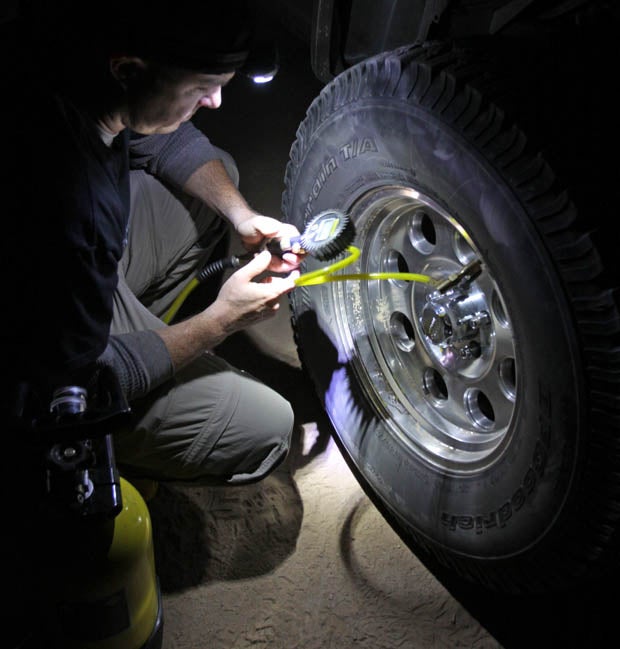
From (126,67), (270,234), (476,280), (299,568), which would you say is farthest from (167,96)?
(299,568)

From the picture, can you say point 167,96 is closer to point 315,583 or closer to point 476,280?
point 476,280

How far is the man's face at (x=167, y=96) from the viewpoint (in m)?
1.33

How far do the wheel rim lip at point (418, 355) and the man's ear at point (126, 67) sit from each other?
0.59 m

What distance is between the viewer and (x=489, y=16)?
1.58 m

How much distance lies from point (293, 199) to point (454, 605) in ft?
3.61

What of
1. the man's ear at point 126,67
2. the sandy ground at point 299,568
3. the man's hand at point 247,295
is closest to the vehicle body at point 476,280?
the sandy ground at point 299,568

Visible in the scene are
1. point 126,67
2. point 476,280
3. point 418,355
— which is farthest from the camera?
point 418,355

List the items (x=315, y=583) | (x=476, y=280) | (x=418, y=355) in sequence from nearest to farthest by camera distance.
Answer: (x=476, y=280)
(x=315, y=583)
(x=418, y=355)

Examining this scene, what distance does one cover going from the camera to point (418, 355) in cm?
191

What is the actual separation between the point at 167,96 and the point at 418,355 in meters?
0.93

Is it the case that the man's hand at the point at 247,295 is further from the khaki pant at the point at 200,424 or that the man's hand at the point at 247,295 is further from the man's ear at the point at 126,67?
the man's ear at the point at 126,67

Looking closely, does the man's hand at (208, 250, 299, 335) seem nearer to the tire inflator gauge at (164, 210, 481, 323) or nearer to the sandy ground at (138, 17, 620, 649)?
the tire inflator gauge at (164, 210, 481, 323)

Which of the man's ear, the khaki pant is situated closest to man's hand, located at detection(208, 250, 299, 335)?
the khaki pant

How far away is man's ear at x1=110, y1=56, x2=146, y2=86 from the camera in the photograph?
1.29 metres
